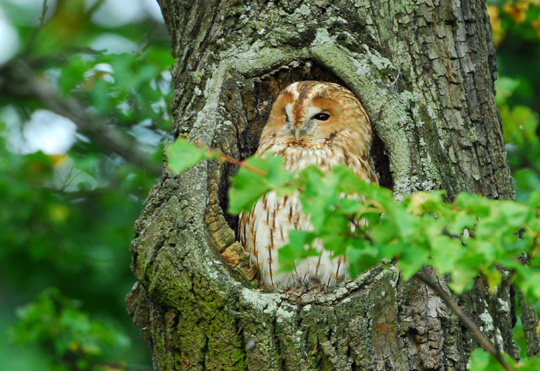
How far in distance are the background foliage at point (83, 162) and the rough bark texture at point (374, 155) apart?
4.32 ft

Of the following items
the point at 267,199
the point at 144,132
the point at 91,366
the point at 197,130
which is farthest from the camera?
the point at 144,132

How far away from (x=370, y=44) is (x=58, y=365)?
2.95 metres

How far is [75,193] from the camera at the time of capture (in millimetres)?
5152

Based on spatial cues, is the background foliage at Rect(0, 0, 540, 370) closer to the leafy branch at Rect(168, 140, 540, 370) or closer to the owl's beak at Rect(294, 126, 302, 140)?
the owl's beak at Rect(294, 126, 302, 140)

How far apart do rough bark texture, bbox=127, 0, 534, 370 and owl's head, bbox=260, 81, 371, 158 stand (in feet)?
0.23

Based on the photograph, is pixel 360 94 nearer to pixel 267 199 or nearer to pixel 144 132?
pixel 267 199

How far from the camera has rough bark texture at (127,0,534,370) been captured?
2033 mm

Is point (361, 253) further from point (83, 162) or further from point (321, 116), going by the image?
point (83, 162)

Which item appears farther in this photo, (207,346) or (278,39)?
(278,39)

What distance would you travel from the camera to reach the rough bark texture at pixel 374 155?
203cm

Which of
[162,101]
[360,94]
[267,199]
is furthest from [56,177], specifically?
[360,94]

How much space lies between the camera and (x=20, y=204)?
5.09 m

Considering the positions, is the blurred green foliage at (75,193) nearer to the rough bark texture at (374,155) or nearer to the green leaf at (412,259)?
the rough bark texture at (374,155)

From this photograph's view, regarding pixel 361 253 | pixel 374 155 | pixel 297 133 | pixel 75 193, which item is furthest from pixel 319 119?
pixel 75 193
